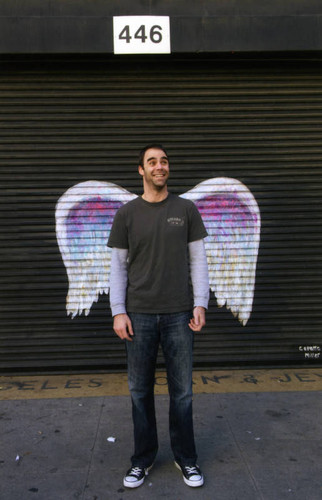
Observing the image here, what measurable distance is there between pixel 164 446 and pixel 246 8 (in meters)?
4.58

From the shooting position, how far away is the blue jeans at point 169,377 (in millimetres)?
2846

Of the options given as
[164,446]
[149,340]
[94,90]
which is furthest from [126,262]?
[94,90]

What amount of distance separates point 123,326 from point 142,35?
3.36 meters

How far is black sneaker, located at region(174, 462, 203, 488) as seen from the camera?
9.26 feet

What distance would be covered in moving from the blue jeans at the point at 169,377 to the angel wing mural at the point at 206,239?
7.23 ft

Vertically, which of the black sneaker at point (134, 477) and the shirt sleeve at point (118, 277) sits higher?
the shirt sleeve at point (118, 277)

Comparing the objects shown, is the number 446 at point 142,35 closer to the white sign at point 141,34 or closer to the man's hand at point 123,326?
the white sign at point 141,34

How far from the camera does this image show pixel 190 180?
504cm

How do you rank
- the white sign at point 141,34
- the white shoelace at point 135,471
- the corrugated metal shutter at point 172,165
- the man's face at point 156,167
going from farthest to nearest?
the corrugated metal shutter at point 172,165
the white sign at point 141,34
the white shoelace at point 135,471
the man's face at point 156,167

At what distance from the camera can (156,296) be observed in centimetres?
281

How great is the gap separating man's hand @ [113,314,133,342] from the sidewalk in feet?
3.29

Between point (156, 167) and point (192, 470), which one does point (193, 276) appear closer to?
point (156, 167)

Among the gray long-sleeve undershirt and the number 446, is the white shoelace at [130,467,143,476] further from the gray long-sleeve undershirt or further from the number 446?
the number 446

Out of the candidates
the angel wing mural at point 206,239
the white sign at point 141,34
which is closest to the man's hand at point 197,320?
the angel wing mural at point 206,239
